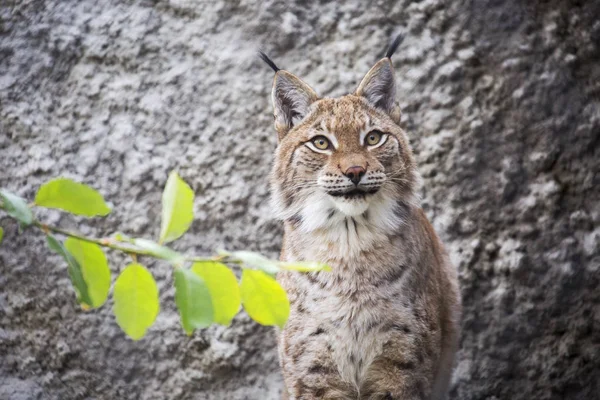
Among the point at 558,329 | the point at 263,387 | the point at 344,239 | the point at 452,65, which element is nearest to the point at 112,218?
the point at 263,387

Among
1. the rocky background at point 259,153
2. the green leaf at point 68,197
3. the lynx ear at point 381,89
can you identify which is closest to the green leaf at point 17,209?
the green leaf at point 68,197

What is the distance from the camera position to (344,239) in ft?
11.6

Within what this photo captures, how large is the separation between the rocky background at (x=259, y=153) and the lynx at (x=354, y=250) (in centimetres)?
96

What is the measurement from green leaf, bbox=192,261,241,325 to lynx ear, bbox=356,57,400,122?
8.37ft

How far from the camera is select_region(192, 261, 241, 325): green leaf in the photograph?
1241 mm

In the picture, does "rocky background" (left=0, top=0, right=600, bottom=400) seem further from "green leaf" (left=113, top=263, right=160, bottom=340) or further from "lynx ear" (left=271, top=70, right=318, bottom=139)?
"green leaf" (left=113, top=263, right=160, bottom=340)

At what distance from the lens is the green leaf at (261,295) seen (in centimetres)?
123

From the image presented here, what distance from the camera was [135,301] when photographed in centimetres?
121

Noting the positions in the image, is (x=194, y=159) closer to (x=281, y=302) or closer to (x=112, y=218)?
(x=112, y=218)

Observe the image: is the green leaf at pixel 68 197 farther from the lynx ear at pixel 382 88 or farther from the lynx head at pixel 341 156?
the lynx ear at pixel 382 88

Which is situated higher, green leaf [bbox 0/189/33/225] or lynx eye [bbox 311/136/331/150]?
green leaf [bbox 0/189/33/225]

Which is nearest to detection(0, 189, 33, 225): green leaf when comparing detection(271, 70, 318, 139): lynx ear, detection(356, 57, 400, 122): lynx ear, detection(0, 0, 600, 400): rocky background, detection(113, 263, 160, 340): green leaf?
detection(113, 263, 160, 340): green leaf

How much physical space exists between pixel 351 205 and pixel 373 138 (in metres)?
0.40

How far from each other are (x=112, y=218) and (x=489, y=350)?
8.24 feet
